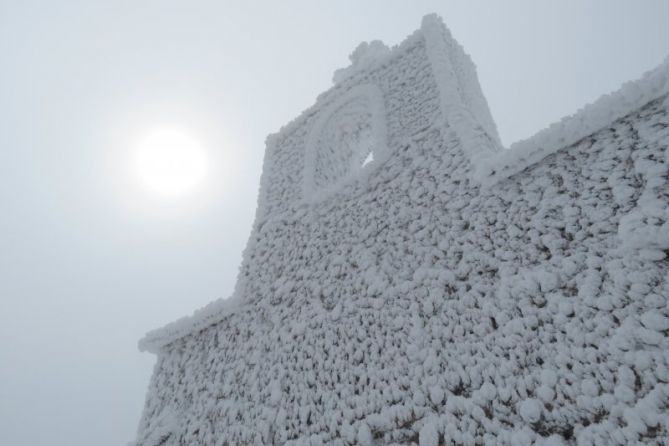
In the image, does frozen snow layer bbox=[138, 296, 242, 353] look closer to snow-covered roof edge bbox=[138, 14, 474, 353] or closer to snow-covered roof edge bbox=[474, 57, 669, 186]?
snow-covered roof edge bbox=[138, 14, 474, 353]

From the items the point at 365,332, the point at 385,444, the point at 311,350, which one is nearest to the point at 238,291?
the point at 311,350

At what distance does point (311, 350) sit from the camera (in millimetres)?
4020

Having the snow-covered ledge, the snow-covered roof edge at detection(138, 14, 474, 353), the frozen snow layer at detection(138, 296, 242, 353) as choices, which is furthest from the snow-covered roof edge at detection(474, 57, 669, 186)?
the frozen snow layer at detection(138, 296, 242, 353)

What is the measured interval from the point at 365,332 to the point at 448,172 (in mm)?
1751

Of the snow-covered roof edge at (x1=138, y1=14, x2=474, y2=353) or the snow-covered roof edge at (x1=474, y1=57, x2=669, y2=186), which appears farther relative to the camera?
the snow-covered roof edge at (x1=138, y1=14, x2=474, y2=353)

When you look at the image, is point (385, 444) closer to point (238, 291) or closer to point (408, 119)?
point (238, 291)

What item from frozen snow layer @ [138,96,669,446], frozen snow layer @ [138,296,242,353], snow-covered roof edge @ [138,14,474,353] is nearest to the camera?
frozen snow layer @ [138,96,669,446]

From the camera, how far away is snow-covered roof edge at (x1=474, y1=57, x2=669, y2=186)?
2.95 meters

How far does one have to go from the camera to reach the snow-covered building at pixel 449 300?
2.54 meters

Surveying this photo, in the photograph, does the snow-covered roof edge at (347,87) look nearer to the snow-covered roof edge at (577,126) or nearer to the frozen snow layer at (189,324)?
the frozen snow layer at (189,324)

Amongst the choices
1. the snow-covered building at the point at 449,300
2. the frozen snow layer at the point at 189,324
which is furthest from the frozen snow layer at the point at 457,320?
the frozen snow layer at the point at 189,324

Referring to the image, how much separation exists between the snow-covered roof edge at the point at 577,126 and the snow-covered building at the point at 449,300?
12 millimetres

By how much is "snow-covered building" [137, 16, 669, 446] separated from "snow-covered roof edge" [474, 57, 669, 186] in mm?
12

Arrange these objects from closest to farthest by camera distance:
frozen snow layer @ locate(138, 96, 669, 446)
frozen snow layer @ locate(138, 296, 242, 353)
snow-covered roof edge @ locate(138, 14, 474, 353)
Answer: frozen snow layer @ locate(138, 96, 669, 446), snow-covered roof edge @ locate(138, 14, 474, 353), frozen snow layer @ locate(138, 296, 242, 353)
